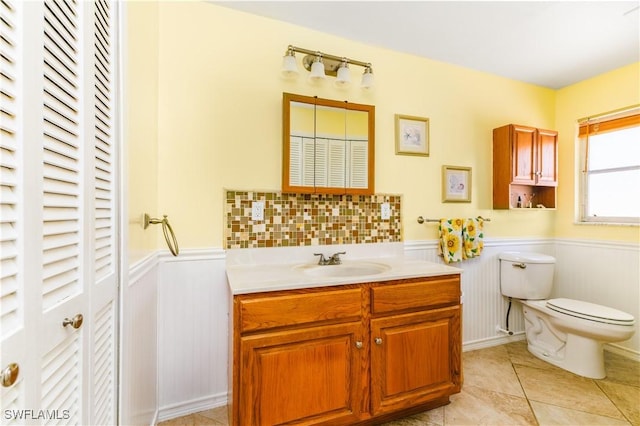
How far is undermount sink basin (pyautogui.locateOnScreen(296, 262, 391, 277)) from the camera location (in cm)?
175

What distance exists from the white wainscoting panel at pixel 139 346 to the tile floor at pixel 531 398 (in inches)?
13.0

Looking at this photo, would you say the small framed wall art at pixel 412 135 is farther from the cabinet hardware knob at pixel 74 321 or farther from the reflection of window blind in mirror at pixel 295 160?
the cabinet hardware knob at pixel 74 321

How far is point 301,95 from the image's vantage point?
72.6 inches

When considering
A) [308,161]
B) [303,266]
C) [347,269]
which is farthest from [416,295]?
[308,161]

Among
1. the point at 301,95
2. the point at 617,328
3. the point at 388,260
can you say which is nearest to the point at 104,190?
the point at 301,95

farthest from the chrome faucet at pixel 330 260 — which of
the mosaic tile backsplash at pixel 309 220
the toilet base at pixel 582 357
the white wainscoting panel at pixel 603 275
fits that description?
the white wainscoting panel at pixel 603 275

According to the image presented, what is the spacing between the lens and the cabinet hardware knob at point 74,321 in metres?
0.66

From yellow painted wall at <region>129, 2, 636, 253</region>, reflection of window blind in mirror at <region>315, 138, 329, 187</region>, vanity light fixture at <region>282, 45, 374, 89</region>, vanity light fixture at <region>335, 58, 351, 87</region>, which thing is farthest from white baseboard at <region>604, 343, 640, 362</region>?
vanity light fixture at <region>335, 58, 351, 87</region>

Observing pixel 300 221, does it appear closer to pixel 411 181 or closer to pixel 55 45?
pixel 411 181

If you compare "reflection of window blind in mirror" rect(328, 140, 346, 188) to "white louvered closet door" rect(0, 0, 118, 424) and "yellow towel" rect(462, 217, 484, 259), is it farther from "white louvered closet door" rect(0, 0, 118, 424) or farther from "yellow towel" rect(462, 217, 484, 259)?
"white louvered closet door" rect(0, 0, 118, 424)

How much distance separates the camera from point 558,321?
6.88 feet

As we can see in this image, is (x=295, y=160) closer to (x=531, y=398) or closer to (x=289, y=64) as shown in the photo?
(x=289, y=64)

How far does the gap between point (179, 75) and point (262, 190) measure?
80 centimetres

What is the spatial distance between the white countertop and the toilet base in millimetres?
1196
